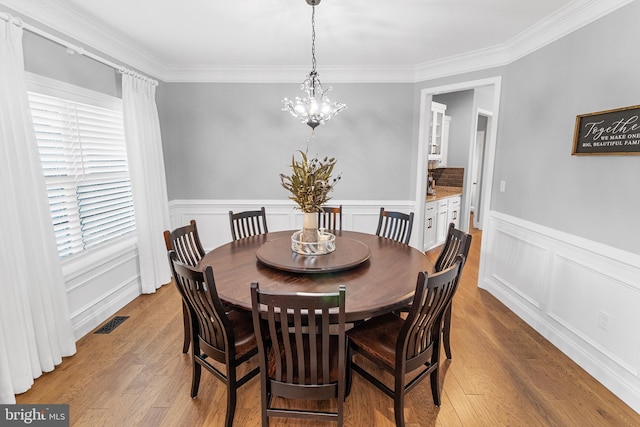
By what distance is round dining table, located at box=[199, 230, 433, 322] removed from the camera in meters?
1.67

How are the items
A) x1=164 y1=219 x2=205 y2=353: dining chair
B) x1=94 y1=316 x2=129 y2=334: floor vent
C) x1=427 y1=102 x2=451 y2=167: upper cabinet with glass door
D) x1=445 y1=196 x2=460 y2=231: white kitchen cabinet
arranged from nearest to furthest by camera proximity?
x1=164 y1=219 x2=205 y2=353: dining chair < x1=94 y1=316 x2=129 y2=334: floor vent < x1=427 y1=102 x2=451 y2=167: upper cabinet with glass door < x1=445 y1=196 x2=460 y2=231: white kitchen cabinet

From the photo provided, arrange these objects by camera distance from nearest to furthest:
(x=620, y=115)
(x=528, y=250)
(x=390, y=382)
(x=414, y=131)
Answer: (x=620, y=115), (x=390, y=382), (x=528, y=250), (x=414, y=131)

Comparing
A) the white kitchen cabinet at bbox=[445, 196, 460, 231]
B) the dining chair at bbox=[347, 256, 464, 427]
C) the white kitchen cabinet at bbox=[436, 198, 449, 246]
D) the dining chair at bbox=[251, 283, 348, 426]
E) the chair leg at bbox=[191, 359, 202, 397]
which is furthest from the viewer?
the white kitchen cabinet at bbox=[445, 196, 460, 231]

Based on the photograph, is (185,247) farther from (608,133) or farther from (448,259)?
(608,133)

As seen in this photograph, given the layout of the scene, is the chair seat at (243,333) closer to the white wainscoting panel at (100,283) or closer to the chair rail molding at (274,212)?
the white wainscoting panel at (100,283)

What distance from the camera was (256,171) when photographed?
14.4 feet

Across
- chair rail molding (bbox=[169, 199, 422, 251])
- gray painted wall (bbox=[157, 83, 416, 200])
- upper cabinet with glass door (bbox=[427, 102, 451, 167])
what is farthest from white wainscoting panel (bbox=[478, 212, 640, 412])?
upper cabinet with glass door (bbox=[427, 102, 451, 167])

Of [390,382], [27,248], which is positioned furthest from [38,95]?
[390,382]

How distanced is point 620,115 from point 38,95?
408 centimetres

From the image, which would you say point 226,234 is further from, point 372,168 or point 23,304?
point 23,304

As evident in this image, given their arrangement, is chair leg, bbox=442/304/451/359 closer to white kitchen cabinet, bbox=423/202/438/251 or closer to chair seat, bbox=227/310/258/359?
chair seat, bbox=227/310/258/359

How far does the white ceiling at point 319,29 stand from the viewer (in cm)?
238

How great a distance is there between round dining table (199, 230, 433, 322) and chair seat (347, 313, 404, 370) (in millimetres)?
278

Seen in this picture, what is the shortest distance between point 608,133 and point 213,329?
2846 mm
